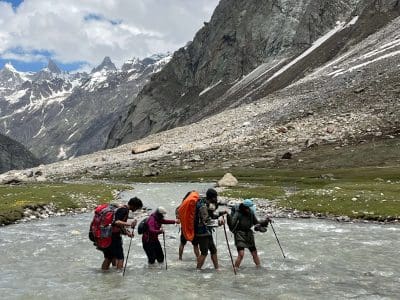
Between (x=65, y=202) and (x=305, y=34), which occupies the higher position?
(x=305, y=34)

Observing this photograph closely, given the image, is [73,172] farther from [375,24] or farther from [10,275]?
[375,24]

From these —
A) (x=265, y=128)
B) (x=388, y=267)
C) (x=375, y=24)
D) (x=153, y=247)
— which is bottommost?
(x=388, y=267)

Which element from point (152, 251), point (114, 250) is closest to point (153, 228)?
point (152, 251)

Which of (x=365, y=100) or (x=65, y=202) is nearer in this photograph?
(x=65, y=202)

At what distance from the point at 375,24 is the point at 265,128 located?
212 ft

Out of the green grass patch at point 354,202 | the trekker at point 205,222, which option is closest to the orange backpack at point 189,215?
the trekker at point 205,222

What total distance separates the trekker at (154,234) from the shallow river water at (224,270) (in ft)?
2.14

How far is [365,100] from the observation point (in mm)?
87500

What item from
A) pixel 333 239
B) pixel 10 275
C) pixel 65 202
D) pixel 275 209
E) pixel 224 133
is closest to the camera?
pixel 10 275

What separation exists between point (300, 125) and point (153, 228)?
2834 inches

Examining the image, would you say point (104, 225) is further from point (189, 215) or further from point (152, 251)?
point (189, 215)

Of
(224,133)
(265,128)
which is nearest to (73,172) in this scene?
(224,133)

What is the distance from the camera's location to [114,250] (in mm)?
19891

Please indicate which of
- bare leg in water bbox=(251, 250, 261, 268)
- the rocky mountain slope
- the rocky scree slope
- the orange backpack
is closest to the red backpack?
the orange backpack
